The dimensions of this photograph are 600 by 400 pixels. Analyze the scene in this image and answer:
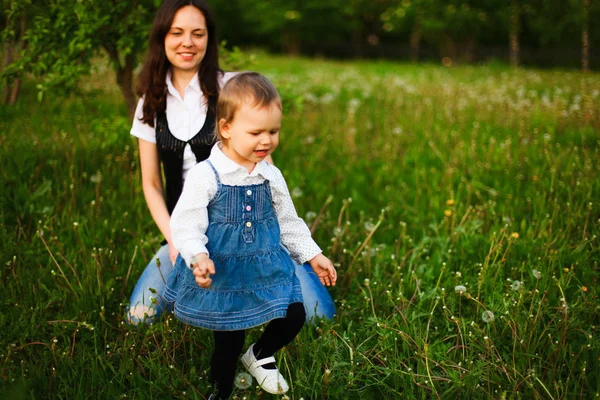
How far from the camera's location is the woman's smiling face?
9.59 ft

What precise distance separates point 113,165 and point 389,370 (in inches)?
116

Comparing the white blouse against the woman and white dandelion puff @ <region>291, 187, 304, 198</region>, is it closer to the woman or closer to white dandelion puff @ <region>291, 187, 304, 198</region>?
the woman

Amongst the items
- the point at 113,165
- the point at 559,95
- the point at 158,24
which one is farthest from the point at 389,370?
the point at 559,95

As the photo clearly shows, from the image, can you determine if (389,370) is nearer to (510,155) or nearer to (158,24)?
(158,24)

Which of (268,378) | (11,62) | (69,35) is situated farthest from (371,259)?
(11,62)

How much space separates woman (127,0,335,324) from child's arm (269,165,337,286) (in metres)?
0.69

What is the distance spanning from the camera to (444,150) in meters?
5.45

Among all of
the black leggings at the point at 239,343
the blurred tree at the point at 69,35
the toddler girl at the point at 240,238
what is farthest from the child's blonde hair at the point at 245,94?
the blurred tree at the point at 69,35

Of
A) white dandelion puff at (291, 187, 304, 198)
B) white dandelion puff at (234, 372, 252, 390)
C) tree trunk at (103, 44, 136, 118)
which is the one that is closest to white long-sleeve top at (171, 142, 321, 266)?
white dandelion puff at (234, 372, 252, 390)

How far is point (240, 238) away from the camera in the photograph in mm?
2160

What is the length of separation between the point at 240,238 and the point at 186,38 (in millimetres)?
1326

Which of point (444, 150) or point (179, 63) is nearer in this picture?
point (179, 63)

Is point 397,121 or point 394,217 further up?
point 397,121

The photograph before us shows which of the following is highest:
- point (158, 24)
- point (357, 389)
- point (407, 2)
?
point (407, 2)
